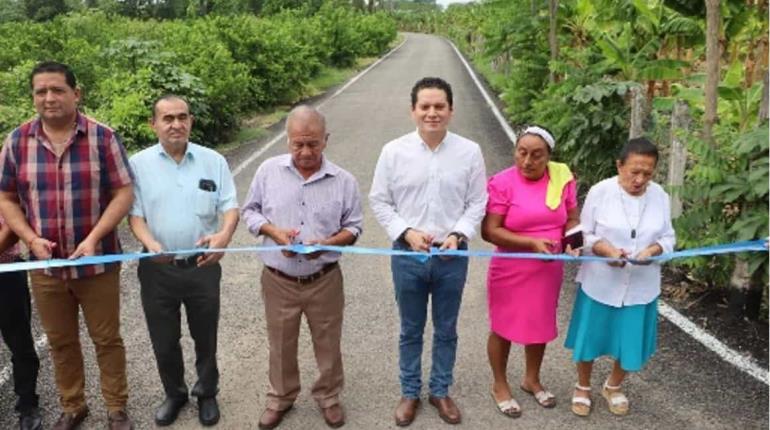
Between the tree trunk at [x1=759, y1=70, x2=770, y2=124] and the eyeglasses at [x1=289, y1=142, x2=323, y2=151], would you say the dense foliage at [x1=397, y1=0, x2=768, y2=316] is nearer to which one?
the tree trunk at [x1=759, y1=70, x2=770, y2=124]

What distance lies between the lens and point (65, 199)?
335 centimetres

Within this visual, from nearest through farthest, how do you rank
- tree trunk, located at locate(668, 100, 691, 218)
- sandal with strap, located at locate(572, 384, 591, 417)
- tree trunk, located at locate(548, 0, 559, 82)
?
sandal with strap, located at locate(572, 384, 591, 417), tree trunk, located at locate(668, 100, 691, 218), tree trunk, located at locate(548, 0, 559, 82)

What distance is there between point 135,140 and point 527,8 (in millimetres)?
7239

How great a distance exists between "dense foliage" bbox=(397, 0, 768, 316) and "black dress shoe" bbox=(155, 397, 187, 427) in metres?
3.67

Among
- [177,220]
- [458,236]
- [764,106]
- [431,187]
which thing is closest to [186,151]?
[177,220]

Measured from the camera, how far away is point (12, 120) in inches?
347

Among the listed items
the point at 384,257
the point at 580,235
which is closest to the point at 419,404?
the point at 580,235

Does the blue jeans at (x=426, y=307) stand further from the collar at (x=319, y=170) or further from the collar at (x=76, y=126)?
the collar at (x=76, y=126)

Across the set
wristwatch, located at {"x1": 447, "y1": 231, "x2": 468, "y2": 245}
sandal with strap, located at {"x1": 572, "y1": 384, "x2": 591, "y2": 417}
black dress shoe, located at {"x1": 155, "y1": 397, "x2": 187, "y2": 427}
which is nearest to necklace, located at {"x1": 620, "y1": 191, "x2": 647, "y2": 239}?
wristwatch, located at {"x1": 447, "y1": 231, "x2": 468, "y2": 245}

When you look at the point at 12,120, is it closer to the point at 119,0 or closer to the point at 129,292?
the point at 129,292

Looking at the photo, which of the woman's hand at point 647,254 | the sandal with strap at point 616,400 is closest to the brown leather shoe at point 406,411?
the sandal with strap at point 616,400

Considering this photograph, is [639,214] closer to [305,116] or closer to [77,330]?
[305,116]

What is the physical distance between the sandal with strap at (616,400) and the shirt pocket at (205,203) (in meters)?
2.51

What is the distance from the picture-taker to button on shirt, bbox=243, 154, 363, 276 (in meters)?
3.55
